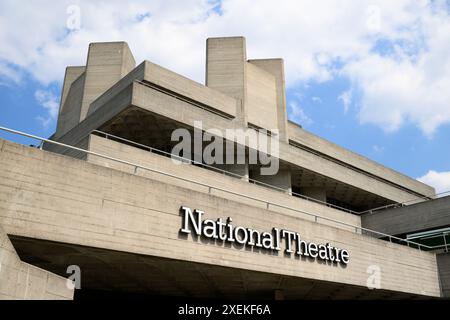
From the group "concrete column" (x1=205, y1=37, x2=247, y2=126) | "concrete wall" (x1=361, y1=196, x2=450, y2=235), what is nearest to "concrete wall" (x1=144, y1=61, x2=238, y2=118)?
"concrete column" (x1=205, y1=37, x2=247, y2=126)

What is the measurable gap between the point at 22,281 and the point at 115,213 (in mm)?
3646

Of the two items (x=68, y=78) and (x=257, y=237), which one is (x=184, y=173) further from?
(x=68, y=78)

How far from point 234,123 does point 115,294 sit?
13578 mm

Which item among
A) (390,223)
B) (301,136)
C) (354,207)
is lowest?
(390,223)

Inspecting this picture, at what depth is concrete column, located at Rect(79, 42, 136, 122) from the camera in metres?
35.7

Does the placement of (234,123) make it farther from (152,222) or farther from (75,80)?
(75,80)

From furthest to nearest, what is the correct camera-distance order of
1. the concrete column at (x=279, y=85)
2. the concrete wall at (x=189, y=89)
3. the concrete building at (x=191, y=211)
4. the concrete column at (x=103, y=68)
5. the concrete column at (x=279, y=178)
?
the concrete column at (x=103, y=68) < the concrete column at (x=279, y=85) < the concrete column at (x=279, y=178) < the concrete wall at (x=189, y=89) < the concrete building at (x=191, y=211)

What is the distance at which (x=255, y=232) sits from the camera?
1738 centimetres

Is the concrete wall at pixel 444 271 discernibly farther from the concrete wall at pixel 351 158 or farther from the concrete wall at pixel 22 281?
the concrete wall at pixel 22 281

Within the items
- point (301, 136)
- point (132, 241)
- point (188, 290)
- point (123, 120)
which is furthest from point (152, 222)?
point (301, 136)

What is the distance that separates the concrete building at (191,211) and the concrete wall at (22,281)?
0.03m

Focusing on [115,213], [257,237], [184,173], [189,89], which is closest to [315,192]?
[189,89]

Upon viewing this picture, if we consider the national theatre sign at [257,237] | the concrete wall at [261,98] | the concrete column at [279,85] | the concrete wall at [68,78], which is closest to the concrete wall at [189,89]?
the concrete wall at [261,98]

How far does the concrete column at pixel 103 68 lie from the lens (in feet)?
117
